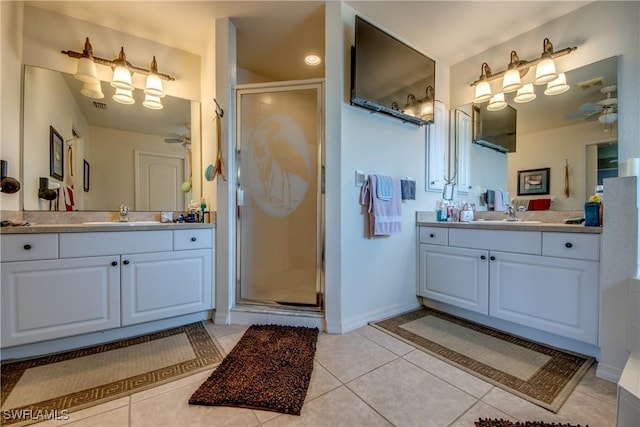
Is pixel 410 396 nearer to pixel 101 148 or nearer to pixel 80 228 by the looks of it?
pixel 80 228

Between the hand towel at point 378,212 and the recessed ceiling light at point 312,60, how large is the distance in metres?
1.46

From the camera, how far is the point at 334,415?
1.18 m

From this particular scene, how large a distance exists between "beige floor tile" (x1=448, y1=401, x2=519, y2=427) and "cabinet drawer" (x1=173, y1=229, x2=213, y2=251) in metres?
1.91

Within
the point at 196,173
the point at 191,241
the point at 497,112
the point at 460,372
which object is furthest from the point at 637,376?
the point at 196,173

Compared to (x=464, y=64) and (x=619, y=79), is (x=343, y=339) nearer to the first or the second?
(x=619, y=79)

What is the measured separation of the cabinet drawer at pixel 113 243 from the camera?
1643 millimetres

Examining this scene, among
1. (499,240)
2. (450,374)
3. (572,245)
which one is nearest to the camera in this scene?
(450,374)

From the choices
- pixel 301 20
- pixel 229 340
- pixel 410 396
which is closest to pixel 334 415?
pixel 410 396

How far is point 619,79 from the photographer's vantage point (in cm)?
178

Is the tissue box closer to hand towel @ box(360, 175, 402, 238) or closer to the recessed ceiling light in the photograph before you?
hand towel @ box(360, 175, 402, 238)

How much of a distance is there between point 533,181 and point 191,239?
2.83 m

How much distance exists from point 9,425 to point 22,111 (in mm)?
1938

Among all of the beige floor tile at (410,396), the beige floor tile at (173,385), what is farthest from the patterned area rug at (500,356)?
the beige floor tile at (173,385)

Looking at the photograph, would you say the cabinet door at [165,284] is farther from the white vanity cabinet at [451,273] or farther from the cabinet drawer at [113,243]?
Answer: the white vanity cabinet at [451,273]
